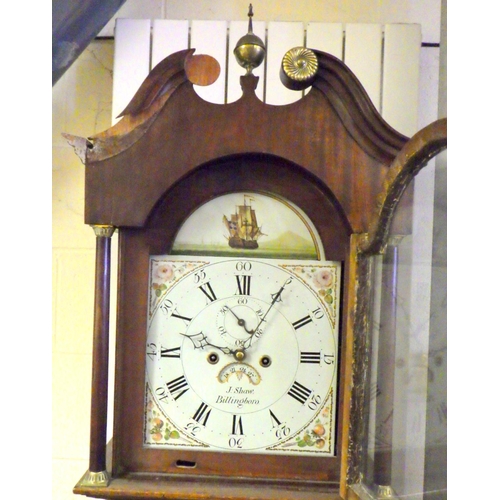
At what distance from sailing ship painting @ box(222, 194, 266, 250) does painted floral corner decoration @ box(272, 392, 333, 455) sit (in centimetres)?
28

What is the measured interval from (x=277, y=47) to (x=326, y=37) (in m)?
0.10

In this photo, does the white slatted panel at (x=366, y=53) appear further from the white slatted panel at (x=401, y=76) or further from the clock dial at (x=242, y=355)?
the clock dial at (x=242, y=355)

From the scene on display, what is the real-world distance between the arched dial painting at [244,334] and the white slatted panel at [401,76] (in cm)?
37

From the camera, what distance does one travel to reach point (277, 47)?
1.08 metres

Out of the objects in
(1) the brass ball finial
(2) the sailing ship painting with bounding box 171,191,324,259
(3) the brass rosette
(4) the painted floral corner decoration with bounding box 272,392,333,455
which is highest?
(1) the brass ball finial

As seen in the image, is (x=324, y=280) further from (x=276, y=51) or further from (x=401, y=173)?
(x=276, y=51)

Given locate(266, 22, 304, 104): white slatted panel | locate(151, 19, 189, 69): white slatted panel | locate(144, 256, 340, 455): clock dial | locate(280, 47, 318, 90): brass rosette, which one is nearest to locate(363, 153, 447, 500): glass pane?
locate(144, 256, 340, 455): clock dial

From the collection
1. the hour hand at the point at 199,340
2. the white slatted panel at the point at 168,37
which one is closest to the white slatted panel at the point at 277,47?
the white slatted panel at the point at 168,37

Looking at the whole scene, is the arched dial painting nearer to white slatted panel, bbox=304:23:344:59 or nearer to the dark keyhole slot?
the dark keyhole slot

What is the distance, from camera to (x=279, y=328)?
0.85 m

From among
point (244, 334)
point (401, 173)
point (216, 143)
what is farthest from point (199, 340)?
point (401, 173)

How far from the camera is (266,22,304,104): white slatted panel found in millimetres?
1074
